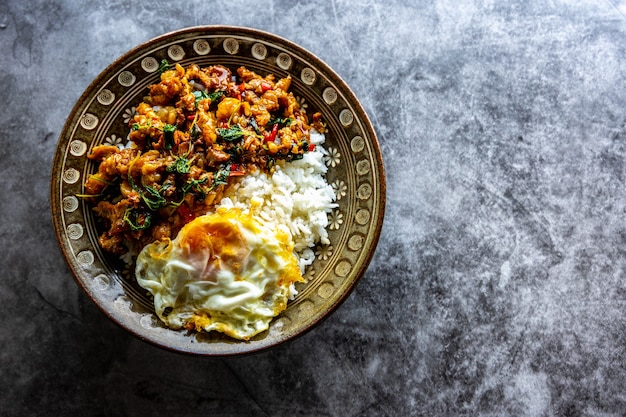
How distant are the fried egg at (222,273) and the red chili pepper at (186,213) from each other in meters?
0.14

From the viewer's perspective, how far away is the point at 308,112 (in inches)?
147

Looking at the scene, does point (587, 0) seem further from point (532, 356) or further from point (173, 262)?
point (173, 262)

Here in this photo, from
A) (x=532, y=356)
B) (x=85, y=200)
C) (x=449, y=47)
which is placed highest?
(x=449, y=47)

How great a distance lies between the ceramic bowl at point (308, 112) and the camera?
3.42 metres

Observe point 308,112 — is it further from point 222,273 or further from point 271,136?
point 222,273

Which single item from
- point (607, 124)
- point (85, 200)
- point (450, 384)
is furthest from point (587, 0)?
point (85, 200)

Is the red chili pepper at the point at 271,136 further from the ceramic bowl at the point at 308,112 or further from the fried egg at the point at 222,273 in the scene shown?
the fried egg at the point at 222,273

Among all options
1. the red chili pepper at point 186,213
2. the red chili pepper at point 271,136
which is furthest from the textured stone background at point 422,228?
the red chili pepper at point 186,213

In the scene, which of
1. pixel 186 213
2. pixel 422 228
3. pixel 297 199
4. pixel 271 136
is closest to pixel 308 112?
pixel 271 136

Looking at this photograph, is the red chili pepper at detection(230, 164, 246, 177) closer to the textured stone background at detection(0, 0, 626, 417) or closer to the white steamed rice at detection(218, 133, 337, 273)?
the white steamed rice at detection(218, 133, 337, 273)

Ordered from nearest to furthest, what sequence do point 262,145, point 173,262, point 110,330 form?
point 173,262, point 262,145, point 110,330

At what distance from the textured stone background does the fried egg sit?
2.63 feet

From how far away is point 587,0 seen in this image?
168 inches

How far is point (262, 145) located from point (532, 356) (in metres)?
2.54
